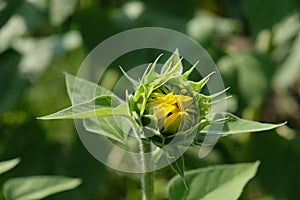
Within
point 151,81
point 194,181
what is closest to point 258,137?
point 194,181

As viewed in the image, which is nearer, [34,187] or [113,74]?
[34,187]

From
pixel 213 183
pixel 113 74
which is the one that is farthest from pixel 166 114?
pixel 113 74

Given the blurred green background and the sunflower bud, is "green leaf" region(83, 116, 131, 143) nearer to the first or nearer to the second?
the sunflower bud

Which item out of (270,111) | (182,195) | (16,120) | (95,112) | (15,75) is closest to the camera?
(95,112)

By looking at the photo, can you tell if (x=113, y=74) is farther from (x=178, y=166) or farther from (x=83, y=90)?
(x=178, y=166)

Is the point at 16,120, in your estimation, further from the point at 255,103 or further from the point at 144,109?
the point at 144,109

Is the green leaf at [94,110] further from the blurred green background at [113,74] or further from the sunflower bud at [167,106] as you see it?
the blurred green background at [113,74]

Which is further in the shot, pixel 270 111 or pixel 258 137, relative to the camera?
pixel 270 111
